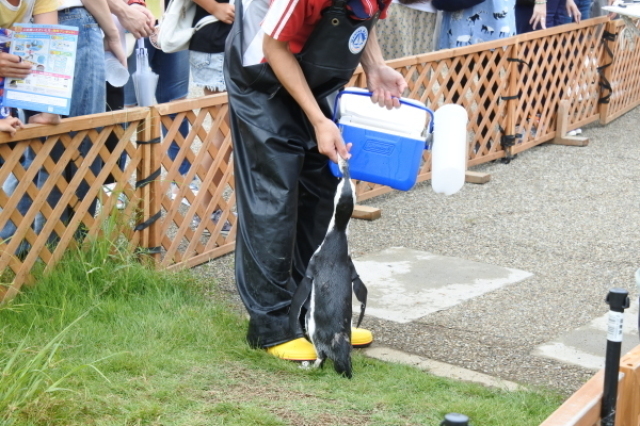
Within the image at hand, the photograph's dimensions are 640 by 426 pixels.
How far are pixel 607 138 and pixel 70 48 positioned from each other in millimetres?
5840

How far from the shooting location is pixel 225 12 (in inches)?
208

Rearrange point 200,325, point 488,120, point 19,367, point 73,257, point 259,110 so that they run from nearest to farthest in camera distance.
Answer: point 19,367, point 259,110, point 200,325, point 73,257, point 488,120

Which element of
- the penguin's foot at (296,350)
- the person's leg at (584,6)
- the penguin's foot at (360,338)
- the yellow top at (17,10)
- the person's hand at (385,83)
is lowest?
the penguin's foot at (360,338)

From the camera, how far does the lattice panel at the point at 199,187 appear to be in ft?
16.9

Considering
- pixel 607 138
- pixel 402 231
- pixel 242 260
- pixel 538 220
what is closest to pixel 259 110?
pixel 242 260

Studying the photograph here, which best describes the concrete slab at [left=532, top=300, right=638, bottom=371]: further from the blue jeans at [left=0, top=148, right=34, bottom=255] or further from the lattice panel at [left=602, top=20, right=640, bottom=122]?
the lattice panel at [left=602, top=20, right=640, bottom=122]

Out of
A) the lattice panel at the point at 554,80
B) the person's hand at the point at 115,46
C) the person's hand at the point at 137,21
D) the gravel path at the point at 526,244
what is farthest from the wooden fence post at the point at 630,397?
the lattice panel at the point at 554,80

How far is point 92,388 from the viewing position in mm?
3508

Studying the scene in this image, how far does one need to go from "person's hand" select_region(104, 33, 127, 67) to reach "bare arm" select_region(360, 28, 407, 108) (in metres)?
1.72

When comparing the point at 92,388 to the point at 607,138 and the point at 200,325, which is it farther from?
the point at 607,138

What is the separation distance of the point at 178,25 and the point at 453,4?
2.76m

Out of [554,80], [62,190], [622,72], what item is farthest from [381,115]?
[622,72]

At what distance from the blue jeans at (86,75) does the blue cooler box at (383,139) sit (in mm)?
1502

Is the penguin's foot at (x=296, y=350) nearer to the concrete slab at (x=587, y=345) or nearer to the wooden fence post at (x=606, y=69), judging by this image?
the concrete slab at (x=587, y=345)
